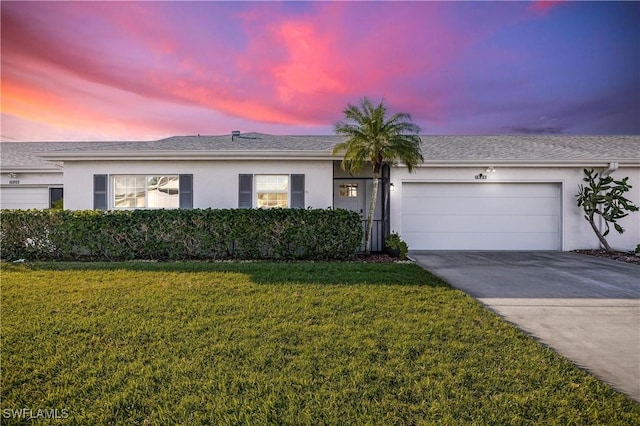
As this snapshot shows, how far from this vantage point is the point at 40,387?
268cm

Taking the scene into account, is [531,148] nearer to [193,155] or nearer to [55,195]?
[193,155]

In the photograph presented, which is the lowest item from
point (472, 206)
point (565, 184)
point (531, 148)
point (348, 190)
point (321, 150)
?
point (472, 206)

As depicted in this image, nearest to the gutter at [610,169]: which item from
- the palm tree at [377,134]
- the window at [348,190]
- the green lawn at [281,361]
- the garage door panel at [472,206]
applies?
the garage door panel at [472,206]

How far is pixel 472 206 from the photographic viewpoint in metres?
10.4

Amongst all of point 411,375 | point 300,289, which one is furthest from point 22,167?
point 411,375

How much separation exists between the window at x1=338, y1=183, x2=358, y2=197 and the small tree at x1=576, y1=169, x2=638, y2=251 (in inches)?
278

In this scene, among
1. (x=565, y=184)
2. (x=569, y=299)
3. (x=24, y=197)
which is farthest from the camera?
(x=24, y=197)

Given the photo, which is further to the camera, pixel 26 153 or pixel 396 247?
pixel 26 153

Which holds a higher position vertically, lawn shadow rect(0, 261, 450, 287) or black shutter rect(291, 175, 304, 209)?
black shutter rect(291, 175, 304, 209)

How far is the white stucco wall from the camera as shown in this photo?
10.0 metres

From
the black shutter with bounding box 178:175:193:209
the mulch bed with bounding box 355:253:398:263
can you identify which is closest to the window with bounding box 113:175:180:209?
the black shutter with bounding box 178:175:193:209

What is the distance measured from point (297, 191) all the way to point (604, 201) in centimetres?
932

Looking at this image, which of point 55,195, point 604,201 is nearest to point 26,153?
point 55,195

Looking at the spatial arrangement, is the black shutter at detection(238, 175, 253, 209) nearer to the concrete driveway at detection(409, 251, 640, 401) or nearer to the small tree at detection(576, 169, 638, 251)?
the concrete driveway at detection(409, 251, 640, 401)
